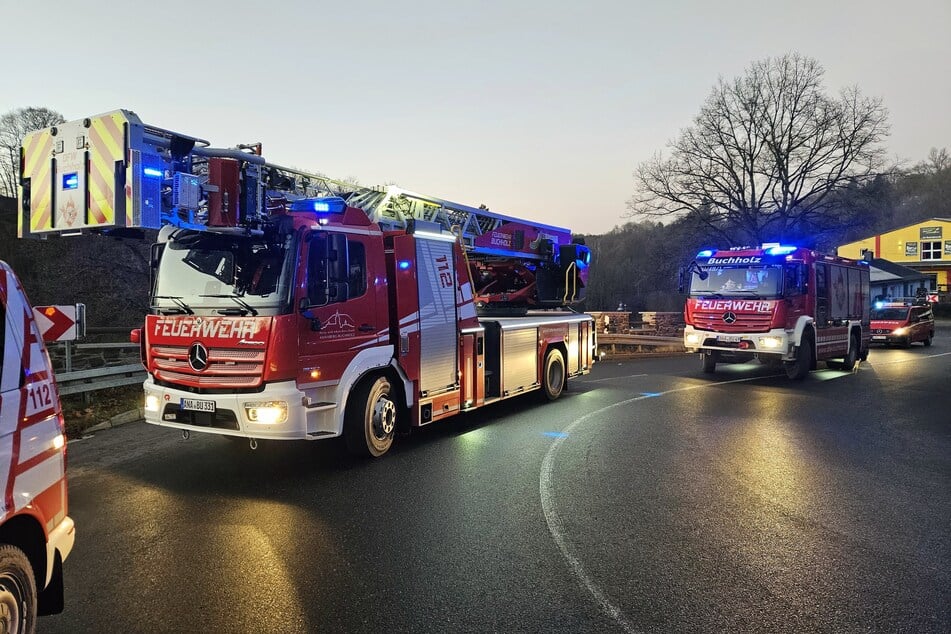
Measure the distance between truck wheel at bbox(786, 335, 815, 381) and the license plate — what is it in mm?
12349

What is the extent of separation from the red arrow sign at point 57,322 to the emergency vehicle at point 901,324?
26660 mm

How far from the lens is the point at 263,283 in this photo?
5918 mm

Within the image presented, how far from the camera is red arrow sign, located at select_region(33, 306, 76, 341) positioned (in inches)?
267

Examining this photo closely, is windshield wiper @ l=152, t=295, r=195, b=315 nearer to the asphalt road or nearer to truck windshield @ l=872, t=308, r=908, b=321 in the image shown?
the asphalt road

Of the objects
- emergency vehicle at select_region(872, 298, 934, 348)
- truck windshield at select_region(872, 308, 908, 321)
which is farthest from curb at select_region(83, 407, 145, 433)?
truck windshield at select_region(872, 308, 908, 321)

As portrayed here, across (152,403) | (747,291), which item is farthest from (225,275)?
(747,291)

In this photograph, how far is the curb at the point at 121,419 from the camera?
8523 millimetres

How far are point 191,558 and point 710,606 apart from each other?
3.39 metres

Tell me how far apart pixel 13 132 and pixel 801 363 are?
38.7m

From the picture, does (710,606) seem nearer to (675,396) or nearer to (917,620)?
(917,620)

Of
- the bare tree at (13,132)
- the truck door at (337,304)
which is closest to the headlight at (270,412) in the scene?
the truck door at (337,304)

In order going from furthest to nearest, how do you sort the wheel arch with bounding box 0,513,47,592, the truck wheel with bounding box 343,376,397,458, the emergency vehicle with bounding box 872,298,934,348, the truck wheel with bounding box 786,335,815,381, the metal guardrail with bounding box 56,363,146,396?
1. the emergency vehicle with bounding box 872,298,934,348
2. the truck wheel with bounding box 786,335,815,381
3. the metal guardrail with bounding box 56,363,146,396
4. the truck wheel with bounding box 343,376,397,458
5. the wheel arch with bounding box 0,513,47,592

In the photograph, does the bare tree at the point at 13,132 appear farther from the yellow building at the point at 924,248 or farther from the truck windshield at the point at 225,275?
the yellow building at the point at 924,248

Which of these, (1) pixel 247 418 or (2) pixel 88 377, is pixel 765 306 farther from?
(2) pixel 88 377
